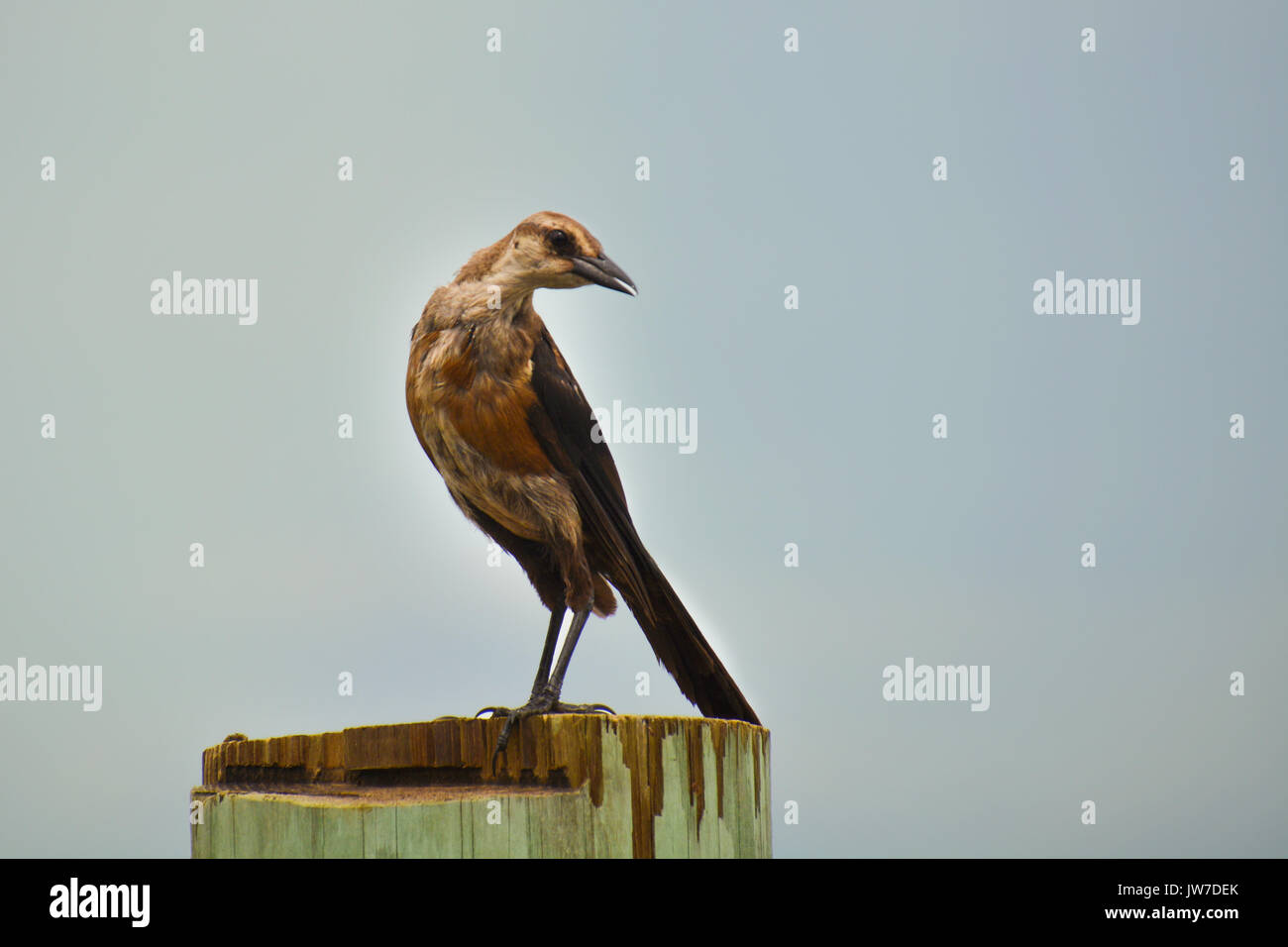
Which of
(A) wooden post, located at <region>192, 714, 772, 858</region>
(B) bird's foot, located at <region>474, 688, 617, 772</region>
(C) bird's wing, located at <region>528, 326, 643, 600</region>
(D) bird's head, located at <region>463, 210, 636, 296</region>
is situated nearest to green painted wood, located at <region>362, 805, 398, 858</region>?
(A) wooden post, located at <region>192, 714, 772, 858</region>

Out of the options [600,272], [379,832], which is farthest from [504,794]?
[600,272]

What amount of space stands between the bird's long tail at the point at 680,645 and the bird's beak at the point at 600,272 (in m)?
1.11

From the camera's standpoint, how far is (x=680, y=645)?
4.88 metres

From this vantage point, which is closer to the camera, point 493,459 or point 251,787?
point 251,787

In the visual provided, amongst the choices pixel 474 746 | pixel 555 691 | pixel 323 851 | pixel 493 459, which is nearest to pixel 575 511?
pixel 493 459

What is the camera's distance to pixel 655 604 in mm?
4969

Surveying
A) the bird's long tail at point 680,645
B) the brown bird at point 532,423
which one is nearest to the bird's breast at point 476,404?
the brown bird at point 532,423

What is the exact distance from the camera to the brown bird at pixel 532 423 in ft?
16.5

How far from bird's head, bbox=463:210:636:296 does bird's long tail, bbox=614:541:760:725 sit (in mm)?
1161

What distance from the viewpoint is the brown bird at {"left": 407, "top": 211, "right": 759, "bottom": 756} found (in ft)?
16.5

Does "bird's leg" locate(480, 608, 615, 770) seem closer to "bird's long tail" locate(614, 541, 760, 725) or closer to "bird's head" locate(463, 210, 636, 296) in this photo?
"bird's long tail" locate(614, 541, 760, 725)
